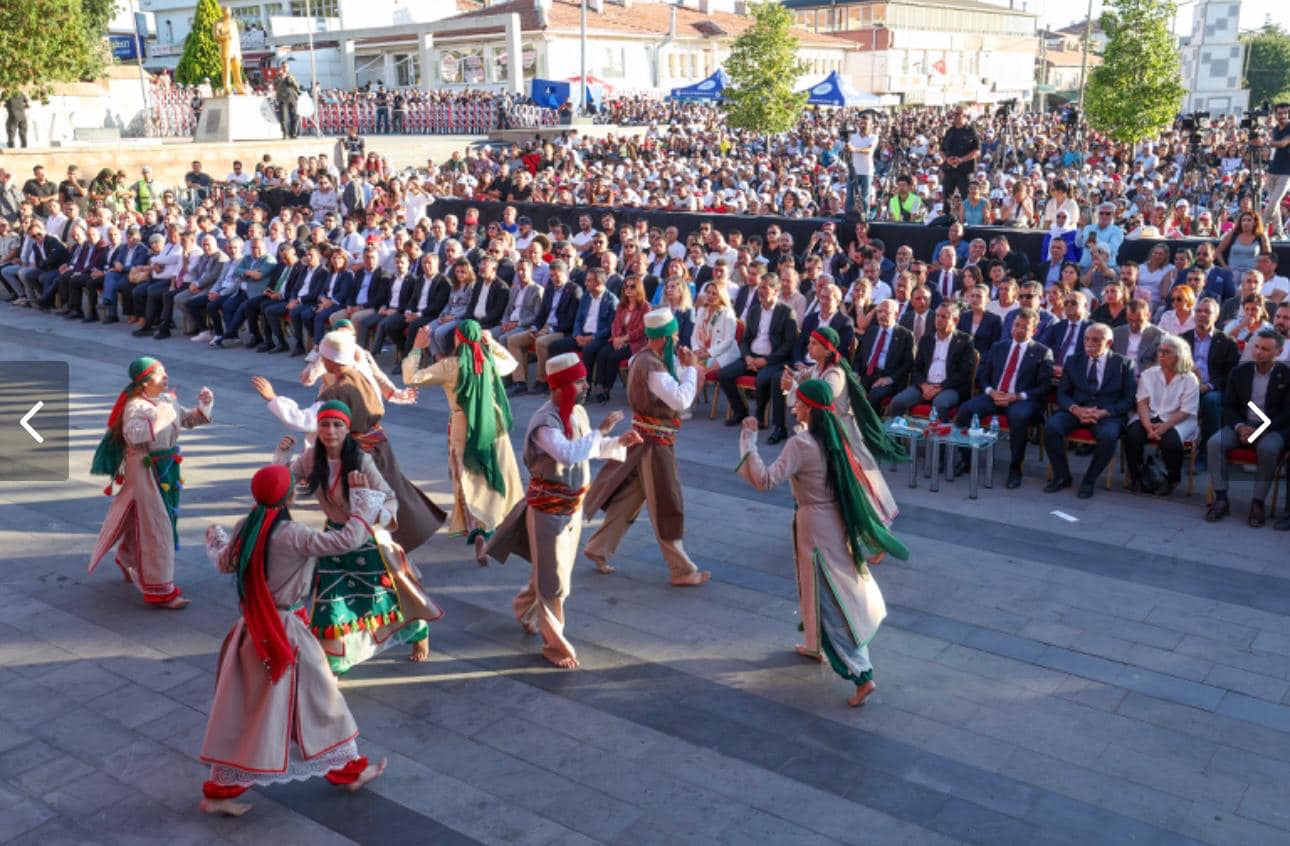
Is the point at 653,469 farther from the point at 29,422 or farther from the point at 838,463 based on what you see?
the point at 29,422

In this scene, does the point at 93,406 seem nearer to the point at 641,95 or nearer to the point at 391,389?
the point at 391,389

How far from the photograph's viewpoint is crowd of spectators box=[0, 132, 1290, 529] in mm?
10125

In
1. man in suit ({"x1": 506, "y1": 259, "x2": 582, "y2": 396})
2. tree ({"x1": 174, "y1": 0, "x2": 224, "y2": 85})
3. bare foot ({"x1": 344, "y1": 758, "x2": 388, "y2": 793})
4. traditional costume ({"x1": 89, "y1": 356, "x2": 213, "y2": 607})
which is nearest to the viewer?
bare foot ({"x1": 344, "y1": 758, "x2": 388, "y2": 793})

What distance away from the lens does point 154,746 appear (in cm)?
621

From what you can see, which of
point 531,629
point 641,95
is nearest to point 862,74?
point 641,95

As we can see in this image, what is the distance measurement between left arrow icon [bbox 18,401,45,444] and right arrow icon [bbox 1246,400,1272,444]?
37.1 feet

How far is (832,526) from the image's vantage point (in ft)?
21.3

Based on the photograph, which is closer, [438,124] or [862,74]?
[438,124]

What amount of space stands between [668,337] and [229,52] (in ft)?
94.9

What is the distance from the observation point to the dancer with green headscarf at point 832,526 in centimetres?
641

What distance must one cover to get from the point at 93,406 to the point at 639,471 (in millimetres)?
8196

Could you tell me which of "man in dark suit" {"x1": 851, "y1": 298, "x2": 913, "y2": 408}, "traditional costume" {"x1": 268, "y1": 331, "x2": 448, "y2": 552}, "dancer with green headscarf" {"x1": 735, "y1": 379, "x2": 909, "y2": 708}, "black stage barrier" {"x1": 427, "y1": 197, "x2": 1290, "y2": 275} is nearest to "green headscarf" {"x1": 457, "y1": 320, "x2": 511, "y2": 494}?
"traditional costume" {"x1": 268, "y1": 331, "x2": 448, "y2": 552}

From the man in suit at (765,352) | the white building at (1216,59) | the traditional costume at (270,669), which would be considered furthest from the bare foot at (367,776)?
the white building at (1216,59)

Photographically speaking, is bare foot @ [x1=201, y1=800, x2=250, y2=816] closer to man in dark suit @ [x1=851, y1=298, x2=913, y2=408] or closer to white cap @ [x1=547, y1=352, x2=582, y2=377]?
white cap @ [x1=547, y1=352, x2=582, y2=377]
